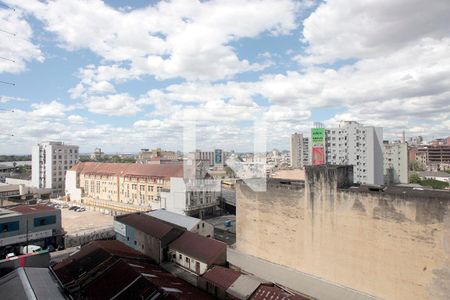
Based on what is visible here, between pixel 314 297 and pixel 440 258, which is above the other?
pixel 440 258

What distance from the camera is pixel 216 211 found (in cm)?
4088

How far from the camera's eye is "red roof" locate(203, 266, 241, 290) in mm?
15972

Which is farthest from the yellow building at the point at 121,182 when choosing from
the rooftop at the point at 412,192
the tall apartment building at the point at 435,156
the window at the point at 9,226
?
the tall apartment building at the point at 435,156

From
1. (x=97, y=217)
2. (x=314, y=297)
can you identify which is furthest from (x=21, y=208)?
(x=314, y=297)

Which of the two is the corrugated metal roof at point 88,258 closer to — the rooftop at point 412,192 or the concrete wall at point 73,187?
the rooftop at point 412,192

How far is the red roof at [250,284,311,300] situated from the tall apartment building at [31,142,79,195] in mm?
60886

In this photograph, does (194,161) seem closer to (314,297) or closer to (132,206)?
(132,206)

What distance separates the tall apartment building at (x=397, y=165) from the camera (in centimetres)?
6144

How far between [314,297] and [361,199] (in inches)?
226

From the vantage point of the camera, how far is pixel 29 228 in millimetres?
26641

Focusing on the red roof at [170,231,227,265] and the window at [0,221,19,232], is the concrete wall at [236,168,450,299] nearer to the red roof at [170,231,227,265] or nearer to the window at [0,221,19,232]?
the red roof at [170,231,227,265]

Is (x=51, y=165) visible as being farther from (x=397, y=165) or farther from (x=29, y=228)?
(x=397, y=165)

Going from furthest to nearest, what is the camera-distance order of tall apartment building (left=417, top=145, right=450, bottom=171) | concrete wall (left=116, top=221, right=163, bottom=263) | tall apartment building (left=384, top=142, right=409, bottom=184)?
1. tall apartment building (left=417, top=145, right=450, bottom=171)
2. tall apartment building (left=384, top=142, right=409, bottom=184)
3. concrete wall (left=116, top=221, right=163, bottom=263)

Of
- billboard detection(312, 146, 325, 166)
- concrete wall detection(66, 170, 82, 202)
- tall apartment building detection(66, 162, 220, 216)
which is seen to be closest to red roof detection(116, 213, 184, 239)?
tall apartment building detection(66, 162, 220, 216)
